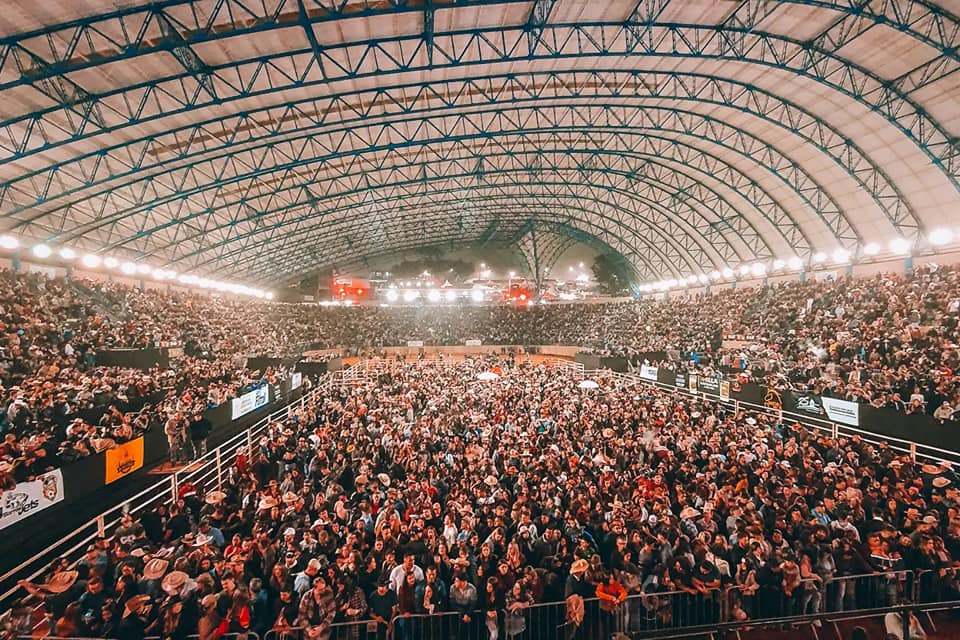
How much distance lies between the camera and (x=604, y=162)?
2842 cm

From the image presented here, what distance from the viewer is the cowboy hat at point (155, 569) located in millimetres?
5238

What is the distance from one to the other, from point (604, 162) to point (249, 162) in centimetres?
2154

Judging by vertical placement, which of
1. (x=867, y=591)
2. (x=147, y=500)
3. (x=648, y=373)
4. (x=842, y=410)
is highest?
(x=648, y=373)

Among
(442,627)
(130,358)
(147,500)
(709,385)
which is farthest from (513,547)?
(130,358)

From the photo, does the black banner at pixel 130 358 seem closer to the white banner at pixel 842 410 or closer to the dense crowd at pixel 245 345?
the dense crowd at pixel 245 345

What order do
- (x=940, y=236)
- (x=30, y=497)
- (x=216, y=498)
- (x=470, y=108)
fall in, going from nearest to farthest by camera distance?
(x=30, y=497) → (x=216, y=498) → (x=470, y=108) → (x=940, y=236)

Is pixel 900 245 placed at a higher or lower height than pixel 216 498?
higher

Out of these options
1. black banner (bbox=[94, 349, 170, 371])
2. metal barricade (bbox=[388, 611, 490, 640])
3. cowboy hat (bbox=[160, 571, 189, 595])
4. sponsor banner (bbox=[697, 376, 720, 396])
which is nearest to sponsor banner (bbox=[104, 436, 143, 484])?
cowboy hat (bbox=[160, 571, 189, 595])

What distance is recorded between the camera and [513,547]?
18.6ft

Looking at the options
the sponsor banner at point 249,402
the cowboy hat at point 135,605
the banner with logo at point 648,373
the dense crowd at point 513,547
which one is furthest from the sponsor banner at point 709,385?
the cowboy hat at point 135,605

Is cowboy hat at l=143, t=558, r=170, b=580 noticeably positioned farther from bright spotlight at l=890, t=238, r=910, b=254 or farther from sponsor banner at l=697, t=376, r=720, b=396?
bright spotlight at l=890, t=238, r=910, b=254

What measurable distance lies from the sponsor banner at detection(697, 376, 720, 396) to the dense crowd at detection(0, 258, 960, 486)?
→ 5.59 ft

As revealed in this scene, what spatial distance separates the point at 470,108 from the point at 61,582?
1821 centimetres

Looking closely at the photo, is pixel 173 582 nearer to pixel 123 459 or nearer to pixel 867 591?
pixel 123 459
